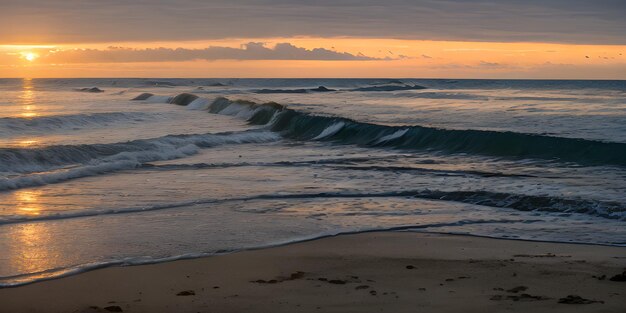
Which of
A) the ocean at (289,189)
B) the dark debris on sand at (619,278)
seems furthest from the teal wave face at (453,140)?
the dark debris on sand at (619,278)

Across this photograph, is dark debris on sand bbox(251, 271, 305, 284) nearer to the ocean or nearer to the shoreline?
the shoreline

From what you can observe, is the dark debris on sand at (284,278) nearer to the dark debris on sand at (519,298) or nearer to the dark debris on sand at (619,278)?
the dark debris on sand at (519,298)

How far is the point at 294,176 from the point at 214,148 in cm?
733

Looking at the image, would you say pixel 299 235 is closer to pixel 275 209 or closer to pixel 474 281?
pixel 275 209

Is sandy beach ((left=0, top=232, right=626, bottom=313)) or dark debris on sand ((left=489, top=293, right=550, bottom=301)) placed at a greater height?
dark debris on sand ((left=489, top=293, right=550, bottom=301))

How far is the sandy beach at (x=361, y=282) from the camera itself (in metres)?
6.23

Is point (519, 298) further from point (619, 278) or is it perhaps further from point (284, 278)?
point (284, 278)

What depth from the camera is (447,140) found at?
820 inches

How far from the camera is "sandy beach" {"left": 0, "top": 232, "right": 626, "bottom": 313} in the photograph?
6234 millimetres

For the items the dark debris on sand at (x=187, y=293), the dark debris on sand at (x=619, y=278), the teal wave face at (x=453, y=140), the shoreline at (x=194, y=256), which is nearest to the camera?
the dark debris on sand at (x=187, y=293)

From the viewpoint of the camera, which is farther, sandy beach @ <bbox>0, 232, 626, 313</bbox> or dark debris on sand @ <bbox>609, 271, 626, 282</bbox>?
dark debris on sand @ <bbox>609, 271, 626, 282</bbox>

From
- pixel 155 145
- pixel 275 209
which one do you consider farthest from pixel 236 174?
pixel 155 145

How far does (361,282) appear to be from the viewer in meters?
7.02

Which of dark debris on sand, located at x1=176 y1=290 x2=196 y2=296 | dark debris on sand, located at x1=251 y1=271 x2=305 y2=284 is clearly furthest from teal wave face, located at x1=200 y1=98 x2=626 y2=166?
dark debris on sand, located at x1=176 y1=290 x2=196 y2=296
